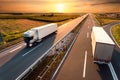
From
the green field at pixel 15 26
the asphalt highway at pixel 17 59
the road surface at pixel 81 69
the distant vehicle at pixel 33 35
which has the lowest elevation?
the green field at pixel 15 26

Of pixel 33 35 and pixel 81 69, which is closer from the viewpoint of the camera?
pixel 81 69

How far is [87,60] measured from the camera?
25.1m

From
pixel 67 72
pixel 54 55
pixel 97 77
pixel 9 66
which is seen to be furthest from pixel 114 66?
pixel 9 66

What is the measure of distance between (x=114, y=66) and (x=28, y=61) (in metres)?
11.4

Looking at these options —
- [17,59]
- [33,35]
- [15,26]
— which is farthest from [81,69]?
[15,26]

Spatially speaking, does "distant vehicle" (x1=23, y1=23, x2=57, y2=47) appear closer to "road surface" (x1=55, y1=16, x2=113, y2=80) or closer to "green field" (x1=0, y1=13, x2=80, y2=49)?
"green field" (x1=0, y1=13, x2=80, y2=49)

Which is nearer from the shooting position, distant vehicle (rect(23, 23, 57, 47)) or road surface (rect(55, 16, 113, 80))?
Result: road surface (rect(55, 16, 113, 80))

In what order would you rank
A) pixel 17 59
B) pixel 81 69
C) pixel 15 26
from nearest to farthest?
pixel 81 69 → pixel 17 59 → pixel 15 26

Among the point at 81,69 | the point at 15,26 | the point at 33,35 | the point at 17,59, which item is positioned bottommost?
the point at 15,26

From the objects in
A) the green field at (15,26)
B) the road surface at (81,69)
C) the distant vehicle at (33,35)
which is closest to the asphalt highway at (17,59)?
the distant vehicle at (33,35)

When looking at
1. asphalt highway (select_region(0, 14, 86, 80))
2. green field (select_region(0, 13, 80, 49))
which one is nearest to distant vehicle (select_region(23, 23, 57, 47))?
asphalt highway (select_region(0, 14, 86, 80))

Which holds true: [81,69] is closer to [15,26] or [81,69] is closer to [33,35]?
[33,35]

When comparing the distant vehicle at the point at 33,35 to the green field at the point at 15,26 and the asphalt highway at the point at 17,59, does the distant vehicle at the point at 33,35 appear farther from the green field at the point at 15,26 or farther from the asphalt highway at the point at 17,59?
the green field at the point at 15,26

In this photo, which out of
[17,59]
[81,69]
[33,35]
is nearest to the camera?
[81,69]
